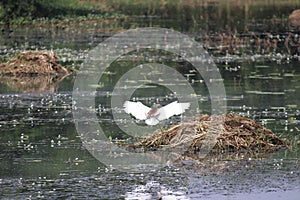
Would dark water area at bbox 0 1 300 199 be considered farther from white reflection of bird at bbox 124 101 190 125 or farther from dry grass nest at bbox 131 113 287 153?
white reflection of bird at bbox 124 101 190 125

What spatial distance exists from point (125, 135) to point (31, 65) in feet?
27.4

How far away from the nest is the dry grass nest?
901 cm

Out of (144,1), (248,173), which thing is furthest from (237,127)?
(144,1)

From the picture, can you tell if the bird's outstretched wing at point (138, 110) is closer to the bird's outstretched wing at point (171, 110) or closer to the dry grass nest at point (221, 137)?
the bird's outstretched wing at point (171, 110)

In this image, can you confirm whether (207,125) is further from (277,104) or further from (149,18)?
(149,18)

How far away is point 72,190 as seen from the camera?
11.0m

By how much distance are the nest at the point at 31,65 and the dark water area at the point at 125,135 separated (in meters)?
0.48

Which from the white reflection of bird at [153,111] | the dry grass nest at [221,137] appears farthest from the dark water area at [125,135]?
the white reflection of bird at [153,111]

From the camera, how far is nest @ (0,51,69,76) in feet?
73.3

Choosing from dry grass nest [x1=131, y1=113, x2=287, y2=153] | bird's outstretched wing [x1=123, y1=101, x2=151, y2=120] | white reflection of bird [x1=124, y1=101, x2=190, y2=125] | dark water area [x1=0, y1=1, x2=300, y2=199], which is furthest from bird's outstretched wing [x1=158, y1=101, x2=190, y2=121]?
dark water area [x1=0, y1=1, x2=300, y2=199]

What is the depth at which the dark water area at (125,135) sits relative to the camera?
36.6 ft

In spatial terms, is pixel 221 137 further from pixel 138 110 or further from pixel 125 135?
pixel 125 135

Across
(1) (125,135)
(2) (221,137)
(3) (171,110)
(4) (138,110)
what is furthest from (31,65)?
(2) (221,137)

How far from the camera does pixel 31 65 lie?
885 inches
